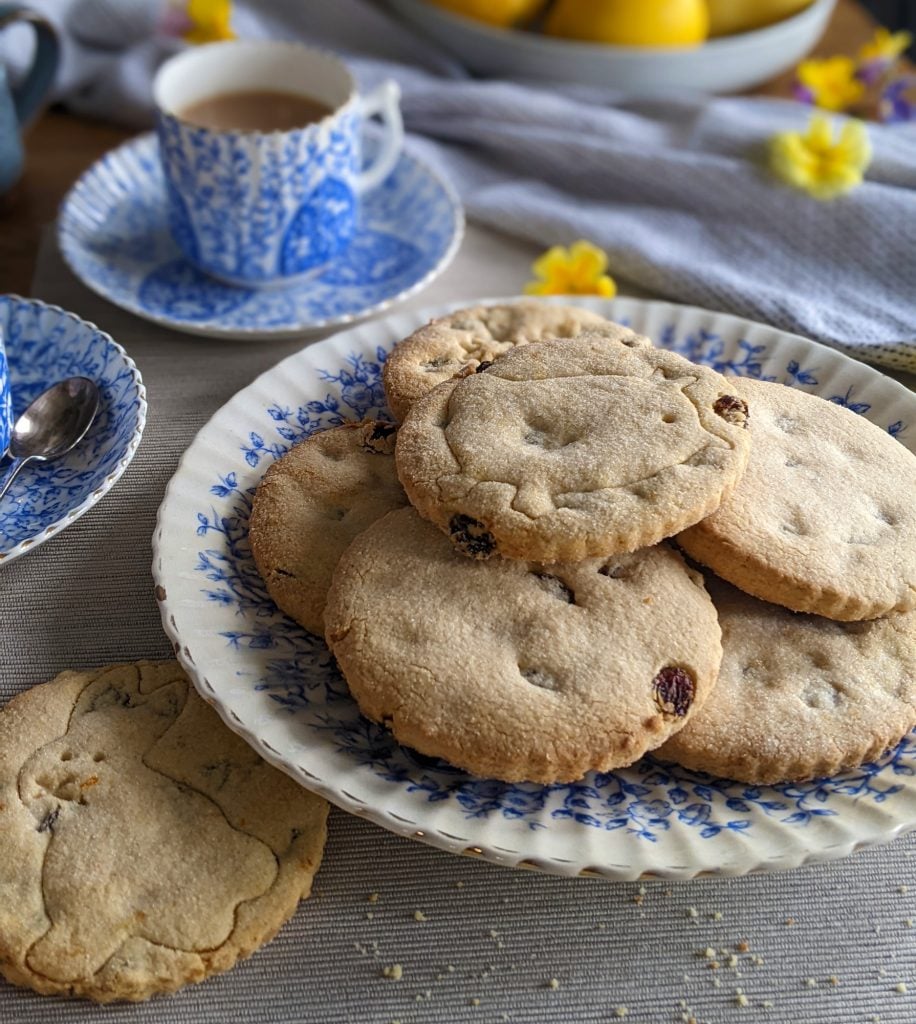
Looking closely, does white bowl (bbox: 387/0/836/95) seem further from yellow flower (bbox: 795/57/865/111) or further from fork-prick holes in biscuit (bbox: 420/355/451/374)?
fork-prick holes in biscuit (bbox: 420/355/451/374)

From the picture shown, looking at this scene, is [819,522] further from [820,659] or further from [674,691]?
[674,691]

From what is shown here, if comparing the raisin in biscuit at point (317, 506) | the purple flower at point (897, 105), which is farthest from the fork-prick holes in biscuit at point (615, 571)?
the purple flower at point (897, 105)

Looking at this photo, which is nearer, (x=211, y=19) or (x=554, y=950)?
(x=554, y=950)

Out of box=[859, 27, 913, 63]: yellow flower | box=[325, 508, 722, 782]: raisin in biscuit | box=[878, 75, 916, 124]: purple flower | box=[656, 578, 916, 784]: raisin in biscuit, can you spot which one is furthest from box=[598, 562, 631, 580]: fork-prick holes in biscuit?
box=[859, 27, 913, 63]: yellow flower

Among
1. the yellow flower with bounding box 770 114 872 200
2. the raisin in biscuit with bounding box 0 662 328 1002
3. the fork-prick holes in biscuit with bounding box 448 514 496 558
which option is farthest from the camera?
the yellow flower with bounding box 770 114 872 200

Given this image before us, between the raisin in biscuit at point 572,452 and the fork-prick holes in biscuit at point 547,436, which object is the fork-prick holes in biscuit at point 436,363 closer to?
the raisin in biscuit at point 572,452

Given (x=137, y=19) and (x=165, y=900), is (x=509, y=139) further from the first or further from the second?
(x=165, y=900)

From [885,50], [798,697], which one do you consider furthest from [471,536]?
[885,50]
